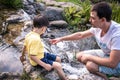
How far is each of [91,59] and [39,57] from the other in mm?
845

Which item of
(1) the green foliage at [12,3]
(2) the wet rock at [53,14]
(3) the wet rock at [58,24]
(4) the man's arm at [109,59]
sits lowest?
(3) the wet rock at [58,24]

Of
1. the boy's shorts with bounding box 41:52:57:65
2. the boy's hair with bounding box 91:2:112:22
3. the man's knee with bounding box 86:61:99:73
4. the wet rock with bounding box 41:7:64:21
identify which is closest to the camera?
the boy's hair with bounding box 91:2:112:22

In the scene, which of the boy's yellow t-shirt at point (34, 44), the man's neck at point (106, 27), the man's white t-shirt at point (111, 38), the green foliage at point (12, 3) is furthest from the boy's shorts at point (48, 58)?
the green foliage at point (12, 3)

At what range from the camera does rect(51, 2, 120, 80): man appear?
4.27 metres

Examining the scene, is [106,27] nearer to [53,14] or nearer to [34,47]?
[34,47]

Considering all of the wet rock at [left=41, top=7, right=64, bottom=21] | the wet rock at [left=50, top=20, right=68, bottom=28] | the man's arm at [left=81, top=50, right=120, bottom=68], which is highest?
the man's arm at [left=81, top=50, right=120, bottom=68]

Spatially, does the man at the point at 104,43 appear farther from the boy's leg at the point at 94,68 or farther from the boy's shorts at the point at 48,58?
the boy's shorts at the point at 48,58

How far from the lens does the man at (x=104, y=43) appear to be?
4.27 meters

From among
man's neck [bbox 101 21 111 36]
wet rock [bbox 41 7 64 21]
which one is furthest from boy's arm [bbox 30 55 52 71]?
wet rock [bbox 41 7 64 21]

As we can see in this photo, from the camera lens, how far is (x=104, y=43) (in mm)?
4559

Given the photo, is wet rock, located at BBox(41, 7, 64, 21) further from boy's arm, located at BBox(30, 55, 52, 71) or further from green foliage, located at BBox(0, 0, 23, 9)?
boy's arm, located at BBox(30, 55, 52, 71)

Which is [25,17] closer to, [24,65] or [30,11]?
[30,11]

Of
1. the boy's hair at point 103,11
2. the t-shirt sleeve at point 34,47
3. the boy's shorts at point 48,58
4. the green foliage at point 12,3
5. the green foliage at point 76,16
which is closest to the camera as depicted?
the boy's hair at point 103,11

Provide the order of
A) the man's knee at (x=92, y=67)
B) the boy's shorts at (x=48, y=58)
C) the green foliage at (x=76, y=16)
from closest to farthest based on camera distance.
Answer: the man's knee at (x=92, y=67)
the boy's shorts at (x=48, y=58)
the green foliage at (x=76, y=16)
